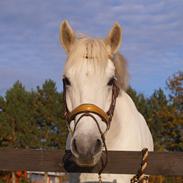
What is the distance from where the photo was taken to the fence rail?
4.29 metres

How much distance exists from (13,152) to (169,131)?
34.4 metres

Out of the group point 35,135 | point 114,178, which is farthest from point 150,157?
point 35,135

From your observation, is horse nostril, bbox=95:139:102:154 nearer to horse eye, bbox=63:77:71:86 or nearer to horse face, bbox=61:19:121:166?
horse face, bbox=61:19:121:166

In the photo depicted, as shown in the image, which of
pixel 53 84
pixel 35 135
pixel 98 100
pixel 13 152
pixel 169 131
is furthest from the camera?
pixel 53 84

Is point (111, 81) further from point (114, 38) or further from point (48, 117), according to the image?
point (48, 117)

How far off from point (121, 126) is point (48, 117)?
38.6m

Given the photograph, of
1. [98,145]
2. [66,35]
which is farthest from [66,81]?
[98,145]

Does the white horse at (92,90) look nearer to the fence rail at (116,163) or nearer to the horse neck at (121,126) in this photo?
the horse neck at (121,126)

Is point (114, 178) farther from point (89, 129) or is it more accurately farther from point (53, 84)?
point (53, 84)

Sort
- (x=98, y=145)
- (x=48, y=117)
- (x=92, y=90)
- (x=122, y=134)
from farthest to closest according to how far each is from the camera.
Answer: (x=48, y=117), (x=122, y=134), (x=92, y=90), (x=98, y=145)

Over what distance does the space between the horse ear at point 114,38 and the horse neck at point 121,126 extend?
832mm

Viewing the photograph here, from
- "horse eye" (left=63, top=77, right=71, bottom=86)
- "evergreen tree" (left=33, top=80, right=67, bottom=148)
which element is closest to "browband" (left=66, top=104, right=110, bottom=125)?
"horse eye" (left=63, top=77, right=71, bottom=86)

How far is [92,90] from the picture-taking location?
4.14 metres

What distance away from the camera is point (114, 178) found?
190 inches
